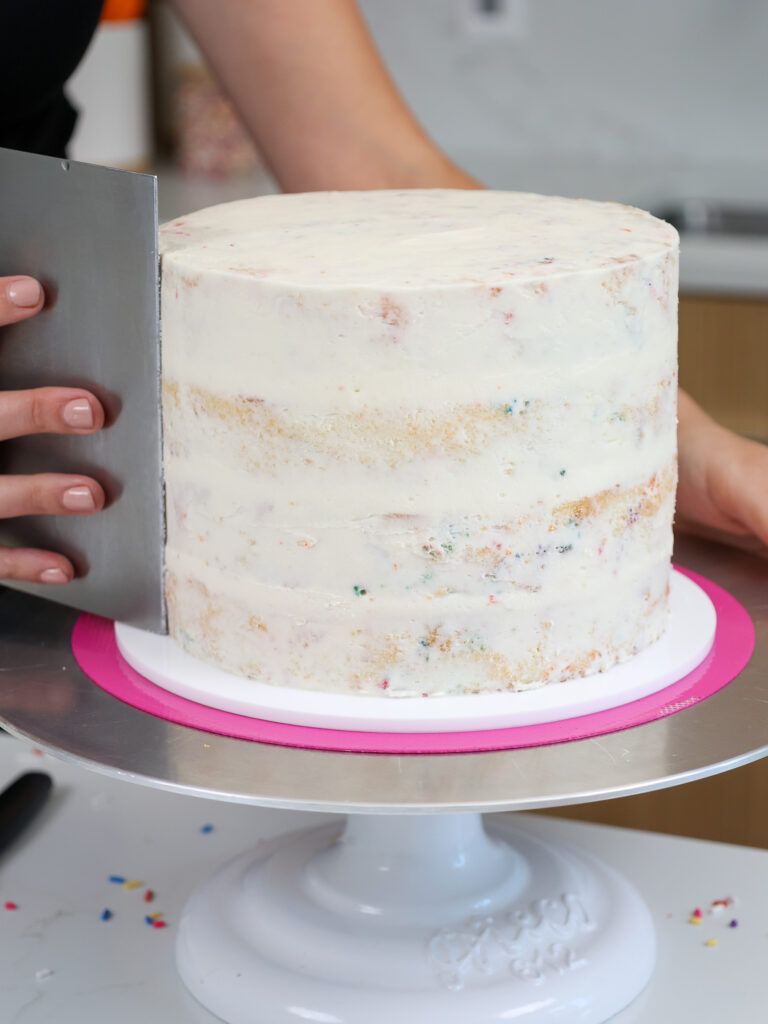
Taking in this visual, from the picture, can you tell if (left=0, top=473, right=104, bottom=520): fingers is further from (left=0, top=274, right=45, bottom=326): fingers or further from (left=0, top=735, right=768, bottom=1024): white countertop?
(left=0, top=735, right=768, bottom=1024): white countertop

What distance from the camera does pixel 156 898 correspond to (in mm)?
1067

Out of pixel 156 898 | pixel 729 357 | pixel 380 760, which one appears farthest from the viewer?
pixel 729 357

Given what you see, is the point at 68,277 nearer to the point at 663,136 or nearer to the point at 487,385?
the point at 487,385

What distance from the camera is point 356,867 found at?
978mm

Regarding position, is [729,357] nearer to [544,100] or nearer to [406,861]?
[544,100]

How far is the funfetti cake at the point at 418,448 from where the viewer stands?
2.61ft

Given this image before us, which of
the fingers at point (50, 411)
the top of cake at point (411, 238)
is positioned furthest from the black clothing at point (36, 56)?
the fingers at point (50, 411)

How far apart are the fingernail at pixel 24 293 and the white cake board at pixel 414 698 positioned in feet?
0.75

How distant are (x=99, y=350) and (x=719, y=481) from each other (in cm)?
51

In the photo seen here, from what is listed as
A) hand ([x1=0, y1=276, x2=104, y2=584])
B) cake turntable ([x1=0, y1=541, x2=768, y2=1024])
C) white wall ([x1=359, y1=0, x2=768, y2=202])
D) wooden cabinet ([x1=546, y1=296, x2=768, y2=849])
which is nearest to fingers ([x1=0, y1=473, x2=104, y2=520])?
hand ([x1=0, y1=276, x2=104, y2=584])

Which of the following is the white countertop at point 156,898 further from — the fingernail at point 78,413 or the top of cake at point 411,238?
the top of cake at point 411,238

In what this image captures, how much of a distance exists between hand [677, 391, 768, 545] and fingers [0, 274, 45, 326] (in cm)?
55

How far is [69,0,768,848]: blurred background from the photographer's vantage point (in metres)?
2.71

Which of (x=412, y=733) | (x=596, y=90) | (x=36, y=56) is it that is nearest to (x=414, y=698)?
(x=412, y=733)
